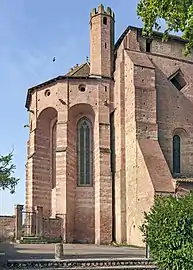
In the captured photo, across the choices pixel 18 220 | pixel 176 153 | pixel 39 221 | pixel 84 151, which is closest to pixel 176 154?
pixel 176 153

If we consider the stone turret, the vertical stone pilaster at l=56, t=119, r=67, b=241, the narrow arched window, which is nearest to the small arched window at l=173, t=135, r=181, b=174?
the narrow arched window

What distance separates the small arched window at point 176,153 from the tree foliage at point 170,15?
56.3ft

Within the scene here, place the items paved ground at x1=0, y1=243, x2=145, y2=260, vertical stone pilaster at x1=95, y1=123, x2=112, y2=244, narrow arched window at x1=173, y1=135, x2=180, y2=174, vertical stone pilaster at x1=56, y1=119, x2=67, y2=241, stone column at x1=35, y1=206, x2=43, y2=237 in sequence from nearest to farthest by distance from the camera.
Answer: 1. paved ground at x1=0, y1=243, x2=145, y2=260
2. vertical stone pilaster at x1=95, y1=123, x2=112, y2=244
3. stone column at x1=35, y1=206, x2=43, y2=237
4. vertical stone pilaster at x1=56, y1=119, x2=67, y2=241
5. narrow arched window at x1=173, y1=135, x2=180, y2=174

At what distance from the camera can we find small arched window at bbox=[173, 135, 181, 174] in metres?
32.2

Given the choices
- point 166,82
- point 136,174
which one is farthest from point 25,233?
point 166,82

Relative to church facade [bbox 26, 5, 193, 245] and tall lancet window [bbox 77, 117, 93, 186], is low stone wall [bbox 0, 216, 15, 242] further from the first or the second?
tall lancet window [bbox 77, 117, 93, 186]

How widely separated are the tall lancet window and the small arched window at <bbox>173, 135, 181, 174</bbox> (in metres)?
6.16

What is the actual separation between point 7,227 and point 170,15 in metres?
23.0

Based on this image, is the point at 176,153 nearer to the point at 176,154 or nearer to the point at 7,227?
the point at 176,154

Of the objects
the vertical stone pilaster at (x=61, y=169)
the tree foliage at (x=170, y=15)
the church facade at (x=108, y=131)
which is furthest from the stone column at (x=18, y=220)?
the tree foliage at (x=170, y=15)

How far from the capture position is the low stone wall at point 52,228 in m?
31.6

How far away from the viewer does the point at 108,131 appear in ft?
Answer: 108

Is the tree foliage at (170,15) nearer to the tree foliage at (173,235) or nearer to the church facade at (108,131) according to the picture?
the tree foliage at (173,235)

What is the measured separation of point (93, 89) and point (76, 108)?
189 centimetres
